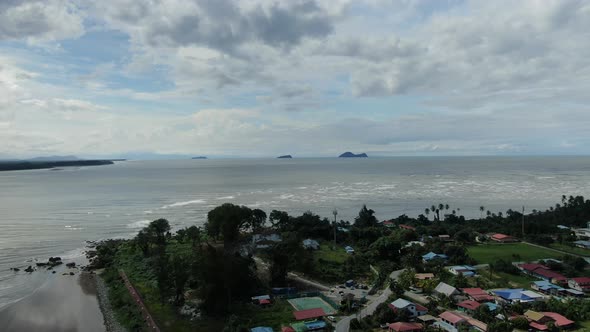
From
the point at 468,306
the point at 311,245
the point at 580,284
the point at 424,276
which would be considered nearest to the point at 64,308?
the point at 311,245

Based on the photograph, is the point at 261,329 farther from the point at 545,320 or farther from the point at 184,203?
the point at 184,203

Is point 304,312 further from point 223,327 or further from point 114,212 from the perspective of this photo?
point 114,212

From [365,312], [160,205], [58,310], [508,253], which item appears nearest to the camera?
[365,312]

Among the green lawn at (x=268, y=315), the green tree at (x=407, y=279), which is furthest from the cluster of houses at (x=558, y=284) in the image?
the green lawn at (x=268, y=315)

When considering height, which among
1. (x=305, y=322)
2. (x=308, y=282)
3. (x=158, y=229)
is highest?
(x=158, y=229)

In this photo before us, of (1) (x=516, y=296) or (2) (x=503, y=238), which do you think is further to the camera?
(2) (x=503, y=238)

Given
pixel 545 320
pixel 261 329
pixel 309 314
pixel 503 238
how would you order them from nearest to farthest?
pixel 261 329
pixel 545 320
pixel 309 314
pixel 503 238

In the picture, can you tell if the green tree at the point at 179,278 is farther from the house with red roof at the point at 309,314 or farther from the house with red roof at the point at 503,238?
the house with red roof at the point at 503,238
